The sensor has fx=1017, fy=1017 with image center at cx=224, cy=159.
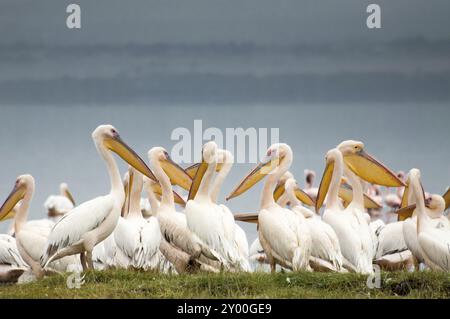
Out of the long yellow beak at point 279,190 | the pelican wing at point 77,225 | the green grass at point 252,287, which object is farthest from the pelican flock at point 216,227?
the green grass at point 252,287

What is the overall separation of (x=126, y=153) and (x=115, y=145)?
16cm

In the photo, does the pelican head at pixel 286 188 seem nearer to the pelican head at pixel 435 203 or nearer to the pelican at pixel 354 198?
the pelican at pixel 354 198

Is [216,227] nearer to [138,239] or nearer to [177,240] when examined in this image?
[177,240]

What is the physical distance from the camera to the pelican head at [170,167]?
11.8 metres

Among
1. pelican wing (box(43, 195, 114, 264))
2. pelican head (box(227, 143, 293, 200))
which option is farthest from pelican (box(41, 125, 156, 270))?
pelican head (box(227, 143, 293, 200))

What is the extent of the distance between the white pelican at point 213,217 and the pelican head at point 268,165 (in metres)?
0.42

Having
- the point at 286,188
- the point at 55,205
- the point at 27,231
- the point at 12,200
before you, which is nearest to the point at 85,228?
the point at 27,231

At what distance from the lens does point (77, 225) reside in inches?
414

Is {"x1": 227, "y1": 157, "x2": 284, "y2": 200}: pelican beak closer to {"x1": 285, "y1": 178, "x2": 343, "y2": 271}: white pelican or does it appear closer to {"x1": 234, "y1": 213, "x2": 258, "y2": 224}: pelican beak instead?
{"x1": 234, "y1": 213, "x2": 258, "y2": 224}: pelican beak

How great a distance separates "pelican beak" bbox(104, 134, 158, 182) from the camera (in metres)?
11.2

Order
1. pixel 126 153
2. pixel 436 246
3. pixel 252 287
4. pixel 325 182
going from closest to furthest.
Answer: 1. pixel 252 287
2. pixel 436 246
3. pixel 126 153
4. pixel 325 182
